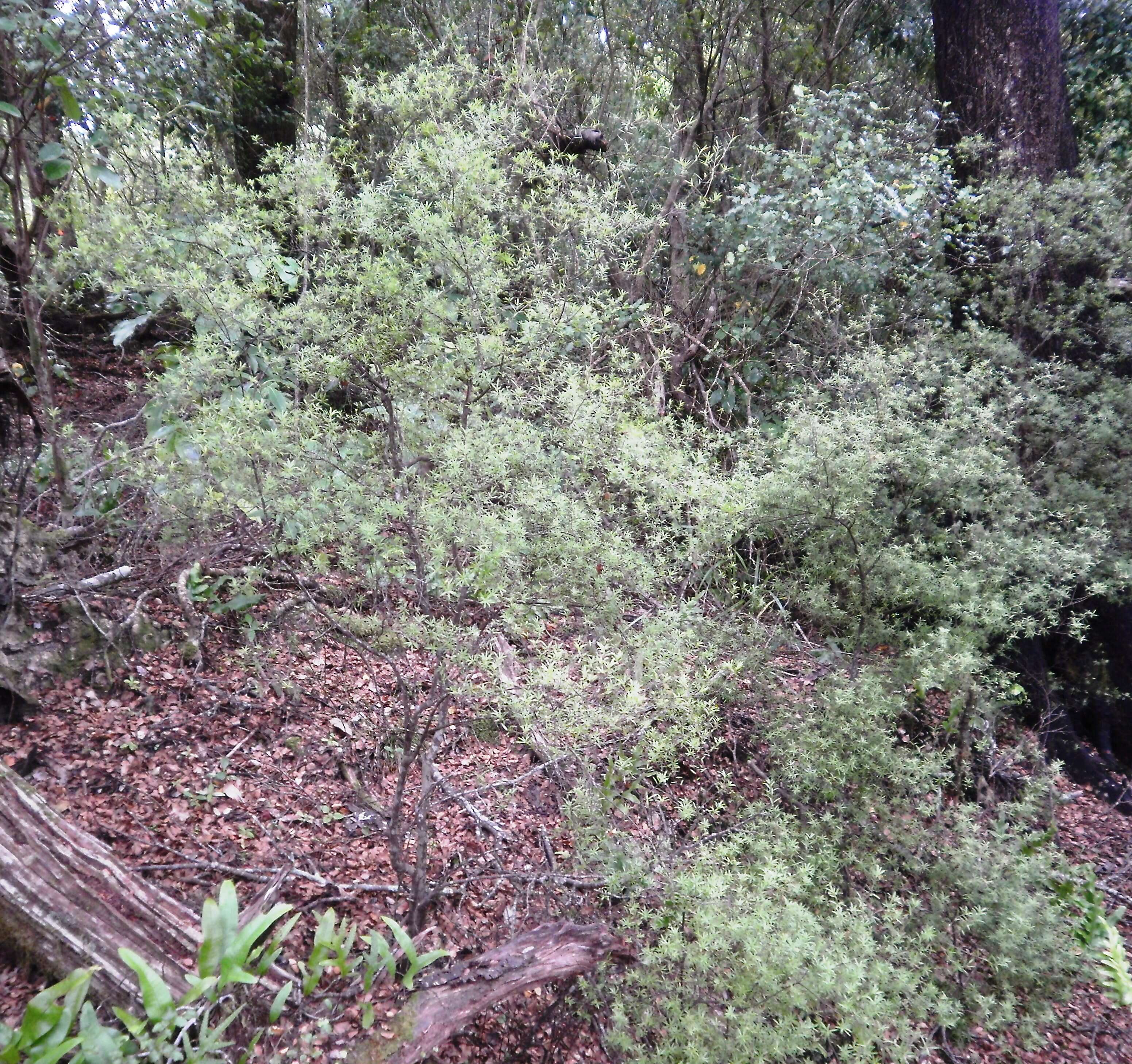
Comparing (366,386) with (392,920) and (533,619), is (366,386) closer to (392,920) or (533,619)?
(533,619)

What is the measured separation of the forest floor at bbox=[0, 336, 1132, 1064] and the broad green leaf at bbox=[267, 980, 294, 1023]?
0.26ft

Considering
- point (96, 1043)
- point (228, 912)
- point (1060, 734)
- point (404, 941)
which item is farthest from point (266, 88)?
point (1060, 734)

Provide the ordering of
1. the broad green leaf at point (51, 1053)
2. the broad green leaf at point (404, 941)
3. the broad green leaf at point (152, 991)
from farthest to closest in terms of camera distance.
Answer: the broad green leaf at point (404, 941)
the broad green leaf at point (152, 991)
the broad green leaf at point (51, 1053)

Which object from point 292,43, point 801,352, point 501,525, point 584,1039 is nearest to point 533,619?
point 501,525

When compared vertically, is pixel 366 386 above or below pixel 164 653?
above

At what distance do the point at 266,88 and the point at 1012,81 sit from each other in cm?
553

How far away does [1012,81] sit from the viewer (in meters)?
5.29

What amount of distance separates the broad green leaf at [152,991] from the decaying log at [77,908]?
7.4 inches

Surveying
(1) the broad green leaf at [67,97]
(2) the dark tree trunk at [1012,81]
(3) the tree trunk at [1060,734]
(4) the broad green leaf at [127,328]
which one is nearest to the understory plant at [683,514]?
(4) the broad green leaf at [127,328]

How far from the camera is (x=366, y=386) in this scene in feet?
9.00

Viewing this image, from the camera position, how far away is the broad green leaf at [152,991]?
2.00 meters

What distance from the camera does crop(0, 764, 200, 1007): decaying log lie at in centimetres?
218

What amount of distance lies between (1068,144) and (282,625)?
20.0 ft

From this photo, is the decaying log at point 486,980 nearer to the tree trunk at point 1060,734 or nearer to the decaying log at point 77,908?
the decaying log at point 77,908
